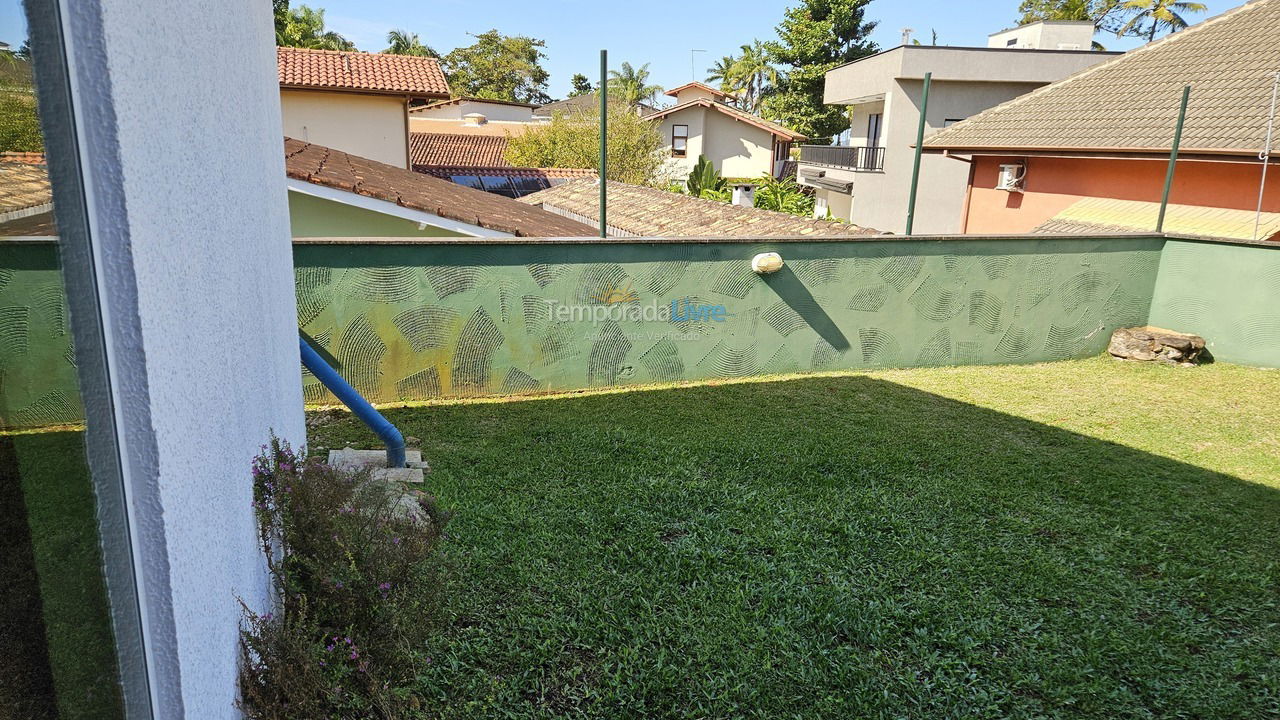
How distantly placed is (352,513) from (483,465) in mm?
2366

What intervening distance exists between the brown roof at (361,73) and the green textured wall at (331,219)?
31.8ft

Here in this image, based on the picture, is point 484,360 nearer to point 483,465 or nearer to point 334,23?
point 483,465

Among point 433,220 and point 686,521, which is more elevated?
point 433,220

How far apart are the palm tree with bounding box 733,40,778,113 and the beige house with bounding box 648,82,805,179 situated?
19.6 m

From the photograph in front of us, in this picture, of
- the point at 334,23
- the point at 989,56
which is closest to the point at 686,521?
the point at 989,56

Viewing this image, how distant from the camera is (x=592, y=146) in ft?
104

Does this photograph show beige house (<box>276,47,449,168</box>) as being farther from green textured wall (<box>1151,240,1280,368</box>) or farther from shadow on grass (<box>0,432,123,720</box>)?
shadow on grass (<box>0,432,123,720</box>)

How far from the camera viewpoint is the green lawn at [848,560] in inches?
131

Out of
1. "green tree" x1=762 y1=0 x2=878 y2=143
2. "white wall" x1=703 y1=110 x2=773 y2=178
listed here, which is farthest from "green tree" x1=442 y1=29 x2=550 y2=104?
"white wall" x1=703 y1=110 x2=773 y2=178

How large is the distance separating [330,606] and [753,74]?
6010 centimetres

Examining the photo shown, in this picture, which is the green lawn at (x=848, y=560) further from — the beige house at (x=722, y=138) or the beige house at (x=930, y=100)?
the beige house at (x=722, y=138)

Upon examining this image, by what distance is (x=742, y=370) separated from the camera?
8.49 m

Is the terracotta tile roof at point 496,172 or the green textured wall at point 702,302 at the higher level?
the terracotta tile roof at point 496,172

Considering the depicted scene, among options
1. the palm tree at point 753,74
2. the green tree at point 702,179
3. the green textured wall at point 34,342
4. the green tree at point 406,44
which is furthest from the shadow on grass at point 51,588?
the green tree at point 406,44
